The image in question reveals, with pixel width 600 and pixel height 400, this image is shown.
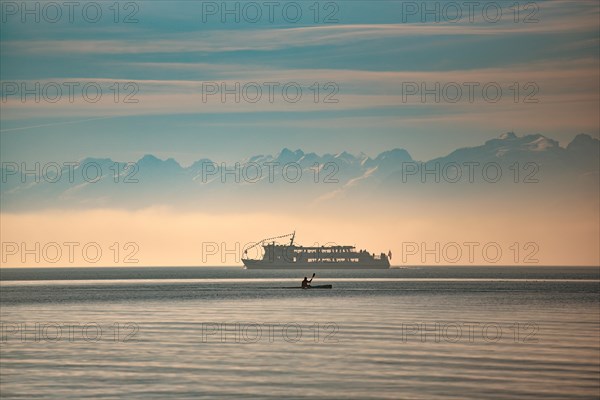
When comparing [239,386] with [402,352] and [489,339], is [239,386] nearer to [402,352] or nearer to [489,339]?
[402,352]

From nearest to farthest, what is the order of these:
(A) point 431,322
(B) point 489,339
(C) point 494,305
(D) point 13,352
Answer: (D) point 13,352
(B) point 489,339
(A) point 431,322
(C) point 494,305

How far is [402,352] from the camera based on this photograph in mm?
52125

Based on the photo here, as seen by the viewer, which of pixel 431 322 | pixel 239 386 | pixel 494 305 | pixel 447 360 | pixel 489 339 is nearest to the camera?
pixel 239 386

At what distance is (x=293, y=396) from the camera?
38625mm

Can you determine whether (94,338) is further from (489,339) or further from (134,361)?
(489,339)

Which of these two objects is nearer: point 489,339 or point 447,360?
point 447,360

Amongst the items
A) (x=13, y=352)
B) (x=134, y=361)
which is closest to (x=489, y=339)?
(x=134, y=361)

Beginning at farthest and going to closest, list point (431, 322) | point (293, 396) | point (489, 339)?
point (431, 322), point (489, 339), point (293, 396)

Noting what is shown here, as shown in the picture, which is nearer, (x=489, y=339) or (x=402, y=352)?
(x=402, y=352)

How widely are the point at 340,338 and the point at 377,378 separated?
18226 millimetres

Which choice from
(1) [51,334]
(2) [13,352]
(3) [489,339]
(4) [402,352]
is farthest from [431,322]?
(2) [13,352]

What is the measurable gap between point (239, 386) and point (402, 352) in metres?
13.5

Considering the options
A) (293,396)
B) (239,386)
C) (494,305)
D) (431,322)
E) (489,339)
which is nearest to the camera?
(293,396)

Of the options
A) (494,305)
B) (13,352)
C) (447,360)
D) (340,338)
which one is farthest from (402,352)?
(494,305)
